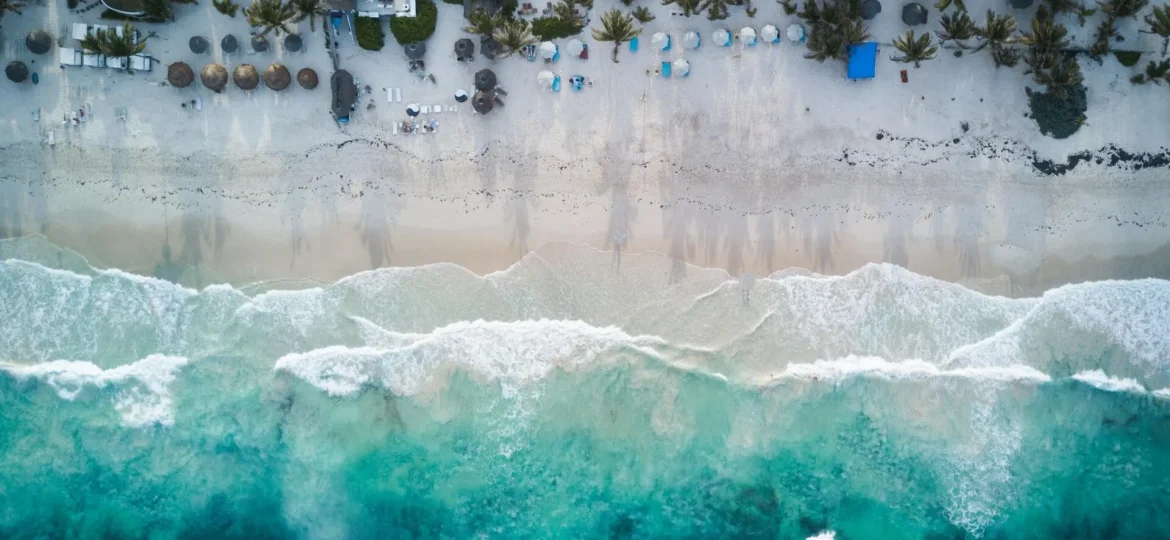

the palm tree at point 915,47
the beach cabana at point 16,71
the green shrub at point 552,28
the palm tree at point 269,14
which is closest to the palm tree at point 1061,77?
the palm tree at point 915,47

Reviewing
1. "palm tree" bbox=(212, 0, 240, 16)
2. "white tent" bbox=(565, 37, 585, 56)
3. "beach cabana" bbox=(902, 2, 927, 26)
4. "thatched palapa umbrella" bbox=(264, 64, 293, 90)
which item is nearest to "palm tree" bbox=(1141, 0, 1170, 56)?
"beach cabana" bbox=(902, 2, 927, 26)

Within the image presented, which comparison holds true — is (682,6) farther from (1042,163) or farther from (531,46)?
(1042,163)

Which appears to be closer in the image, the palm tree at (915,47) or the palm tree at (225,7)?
the palm tree at (915,47)

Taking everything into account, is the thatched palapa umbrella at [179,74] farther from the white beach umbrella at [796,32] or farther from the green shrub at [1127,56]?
the green shrub at [1127,56]

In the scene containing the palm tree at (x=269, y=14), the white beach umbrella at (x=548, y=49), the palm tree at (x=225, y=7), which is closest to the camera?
the palm tree at (x=269, y=14)

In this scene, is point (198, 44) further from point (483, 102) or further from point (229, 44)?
point (483, 102)

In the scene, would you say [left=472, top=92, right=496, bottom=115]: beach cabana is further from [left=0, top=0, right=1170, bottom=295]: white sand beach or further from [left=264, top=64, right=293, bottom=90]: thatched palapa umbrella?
[left=264, top=64, right=293, bottom=90]: thatched palapa umbrella
